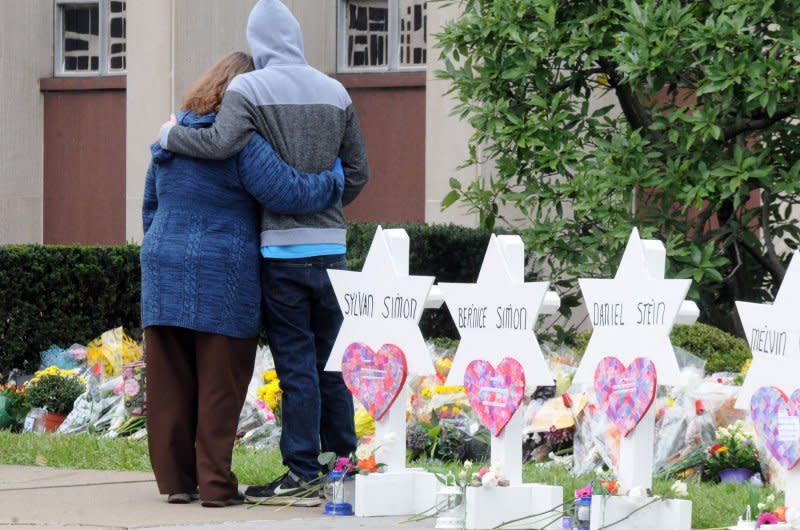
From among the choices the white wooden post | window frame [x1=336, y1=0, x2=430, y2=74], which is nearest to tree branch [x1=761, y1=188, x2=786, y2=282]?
the white wooden post

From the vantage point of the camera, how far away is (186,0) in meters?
13.2

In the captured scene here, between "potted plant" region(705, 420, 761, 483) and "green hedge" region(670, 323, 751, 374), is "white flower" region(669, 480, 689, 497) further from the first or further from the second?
"green hedge" region(670, 323, 751, 374)

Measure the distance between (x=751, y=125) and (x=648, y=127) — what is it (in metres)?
0.64

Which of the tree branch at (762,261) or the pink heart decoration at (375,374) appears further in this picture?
the tree branch at (762,261)

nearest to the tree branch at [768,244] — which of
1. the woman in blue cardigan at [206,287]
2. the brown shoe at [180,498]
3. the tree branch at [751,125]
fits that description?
the tree branch at [751,125]

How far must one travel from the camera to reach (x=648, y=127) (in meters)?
9.11

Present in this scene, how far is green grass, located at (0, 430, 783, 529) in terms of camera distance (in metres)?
5.84

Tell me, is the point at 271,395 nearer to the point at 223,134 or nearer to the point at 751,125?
the point at 223,134

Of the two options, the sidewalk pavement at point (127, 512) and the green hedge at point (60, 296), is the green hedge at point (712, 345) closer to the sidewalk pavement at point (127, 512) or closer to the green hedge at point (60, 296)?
the sidewalk pavement at point (127, 512)

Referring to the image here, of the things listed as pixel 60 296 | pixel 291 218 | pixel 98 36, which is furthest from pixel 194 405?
pixel 98 36

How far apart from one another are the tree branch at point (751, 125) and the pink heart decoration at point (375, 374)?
356 centimetres

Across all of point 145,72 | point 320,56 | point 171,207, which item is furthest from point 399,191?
point 171,207

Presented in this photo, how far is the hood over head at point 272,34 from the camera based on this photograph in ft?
19.9

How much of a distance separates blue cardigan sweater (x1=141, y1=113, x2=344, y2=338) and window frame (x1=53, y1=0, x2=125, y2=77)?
9327 millimetres
